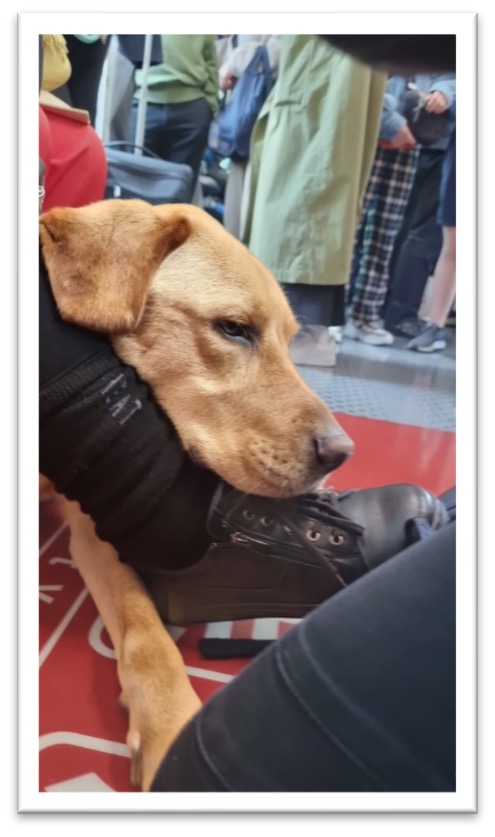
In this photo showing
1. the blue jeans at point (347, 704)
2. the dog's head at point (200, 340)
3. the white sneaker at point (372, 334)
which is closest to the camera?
the blue jeans at point (347, 704)

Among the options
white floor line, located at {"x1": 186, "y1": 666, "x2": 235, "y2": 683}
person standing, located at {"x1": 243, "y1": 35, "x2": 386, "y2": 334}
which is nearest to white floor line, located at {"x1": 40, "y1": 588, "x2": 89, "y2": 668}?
white floor line, located at {"x1": 186, "y1": 666, "x2": 235, "y2": 683}

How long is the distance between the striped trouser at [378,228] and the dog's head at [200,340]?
5.0 inches

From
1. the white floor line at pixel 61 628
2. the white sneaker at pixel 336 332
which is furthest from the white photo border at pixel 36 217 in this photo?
the white sneaker at pixel 336 332

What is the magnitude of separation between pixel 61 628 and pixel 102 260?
1.30 feet

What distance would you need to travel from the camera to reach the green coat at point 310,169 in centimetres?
74

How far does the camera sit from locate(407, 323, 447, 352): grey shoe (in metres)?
0.73

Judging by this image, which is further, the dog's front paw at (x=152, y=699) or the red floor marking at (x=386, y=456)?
the red floor marking at (x=386, y=456)

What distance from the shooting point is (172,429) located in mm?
734

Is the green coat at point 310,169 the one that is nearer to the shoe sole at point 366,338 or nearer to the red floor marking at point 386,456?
the shoe sole at point 366,338

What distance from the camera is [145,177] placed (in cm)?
82

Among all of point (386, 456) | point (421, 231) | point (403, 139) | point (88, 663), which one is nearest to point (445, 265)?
point (421, 231)

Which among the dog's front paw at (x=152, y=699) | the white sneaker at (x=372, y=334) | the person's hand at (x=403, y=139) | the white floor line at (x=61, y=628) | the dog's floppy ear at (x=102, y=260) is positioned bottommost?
the dog's front paw at (x=152, y=699)

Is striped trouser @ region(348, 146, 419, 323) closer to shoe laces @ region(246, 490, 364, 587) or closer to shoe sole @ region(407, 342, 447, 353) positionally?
shoe sole @ region(407, 342, 447, 353)
